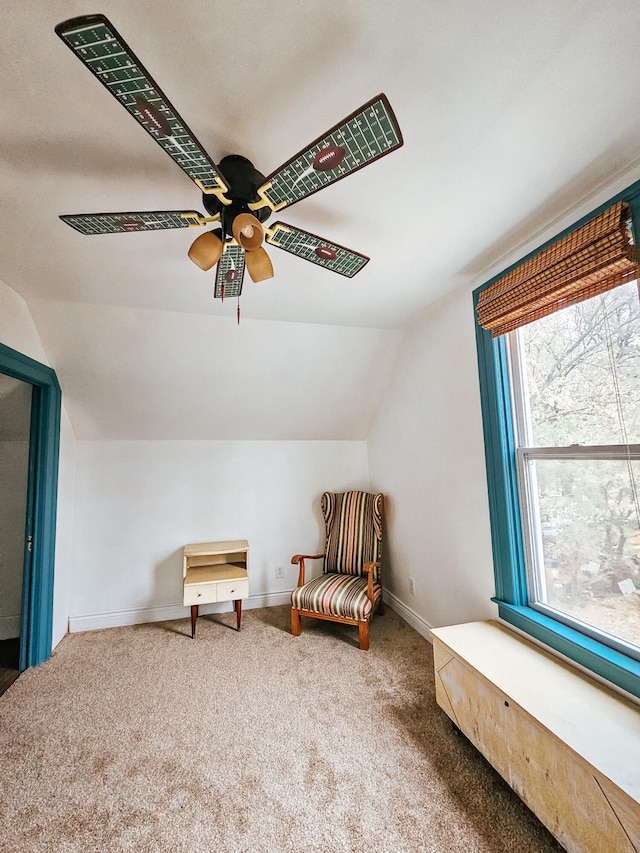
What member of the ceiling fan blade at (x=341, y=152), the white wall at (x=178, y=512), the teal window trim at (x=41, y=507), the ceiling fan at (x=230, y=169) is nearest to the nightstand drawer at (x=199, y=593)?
the white wall at (x=178, y=512)

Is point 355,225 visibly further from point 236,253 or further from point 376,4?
point 376,4

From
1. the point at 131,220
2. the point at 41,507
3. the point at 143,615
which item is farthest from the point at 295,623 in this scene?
the point at 131,220

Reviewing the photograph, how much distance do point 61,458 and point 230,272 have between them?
2180 millimetres

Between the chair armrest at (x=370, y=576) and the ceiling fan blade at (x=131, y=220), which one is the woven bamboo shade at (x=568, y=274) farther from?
the chair armrest at (x=370, y=576)

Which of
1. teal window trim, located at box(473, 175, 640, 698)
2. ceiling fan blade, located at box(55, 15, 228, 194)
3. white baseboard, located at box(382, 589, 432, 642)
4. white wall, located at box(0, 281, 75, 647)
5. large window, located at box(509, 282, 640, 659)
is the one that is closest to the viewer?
ceiling fan blade, located at box(55, 15, 228, 194)

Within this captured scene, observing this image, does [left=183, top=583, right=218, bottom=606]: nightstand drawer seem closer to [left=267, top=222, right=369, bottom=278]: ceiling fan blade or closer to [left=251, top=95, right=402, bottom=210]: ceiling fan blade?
[left=267, top=222, right=369, bottom=278]: ceiling fan blade

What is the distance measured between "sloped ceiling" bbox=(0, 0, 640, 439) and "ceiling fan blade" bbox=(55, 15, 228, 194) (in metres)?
0.23

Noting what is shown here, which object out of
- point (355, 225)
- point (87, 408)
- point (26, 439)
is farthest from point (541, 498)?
point (26, 439)

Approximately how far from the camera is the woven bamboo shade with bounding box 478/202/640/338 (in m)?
1.37

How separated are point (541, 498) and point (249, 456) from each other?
97.5 inches

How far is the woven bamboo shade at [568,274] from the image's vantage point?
1.37 metres

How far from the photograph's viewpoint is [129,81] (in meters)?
0.78

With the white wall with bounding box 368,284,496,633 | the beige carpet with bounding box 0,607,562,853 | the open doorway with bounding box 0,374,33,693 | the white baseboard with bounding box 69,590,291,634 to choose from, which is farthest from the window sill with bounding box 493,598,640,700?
the open doorway with bounding box 0,374,33,693

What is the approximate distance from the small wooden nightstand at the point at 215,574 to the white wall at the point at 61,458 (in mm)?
893
